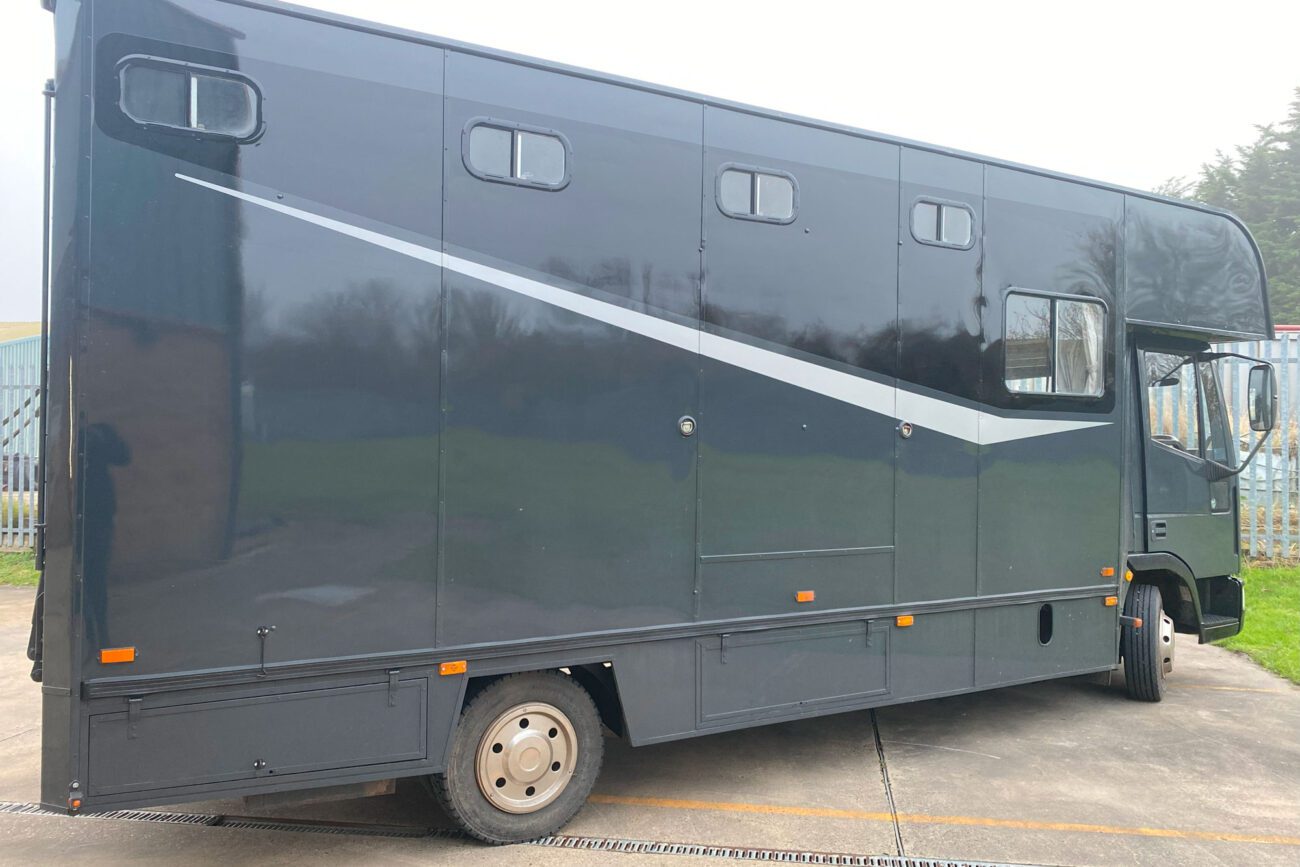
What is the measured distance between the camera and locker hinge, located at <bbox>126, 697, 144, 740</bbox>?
3273 millimetres

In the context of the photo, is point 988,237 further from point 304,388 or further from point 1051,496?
point 304,388

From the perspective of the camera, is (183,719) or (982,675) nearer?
(183,719)

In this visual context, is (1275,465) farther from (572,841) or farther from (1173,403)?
(572,841)

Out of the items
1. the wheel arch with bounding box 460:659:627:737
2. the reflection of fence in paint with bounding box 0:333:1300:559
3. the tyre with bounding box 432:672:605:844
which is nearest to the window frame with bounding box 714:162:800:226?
the wheel arch with bounding box 460:659:627:737

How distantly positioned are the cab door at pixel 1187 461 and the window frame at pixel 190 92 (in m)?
5.77

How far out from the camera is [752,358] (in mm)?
4543

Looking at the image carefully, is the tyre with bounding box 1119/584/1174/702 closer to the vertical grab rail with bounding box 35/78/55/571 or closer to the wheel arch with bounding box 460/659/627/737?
the wheel arch with bounding box 460/659/627/737

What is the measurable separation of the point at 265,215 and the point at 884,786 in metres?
4.25

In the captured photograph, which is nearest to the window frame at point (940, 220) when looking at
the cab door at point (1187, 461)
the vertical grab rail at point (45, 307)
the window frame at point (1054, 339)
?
the window frame at point (1054, 339)

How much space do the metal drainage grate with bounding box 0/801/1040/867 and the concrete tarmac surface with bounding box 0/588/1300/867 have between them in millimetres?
44

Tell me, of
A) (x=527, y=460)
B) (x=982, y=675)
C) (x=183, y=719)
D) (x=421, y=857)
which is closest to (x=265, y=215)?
(x=527, y=460)

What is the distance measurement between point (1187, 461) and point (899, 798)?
11.7ft

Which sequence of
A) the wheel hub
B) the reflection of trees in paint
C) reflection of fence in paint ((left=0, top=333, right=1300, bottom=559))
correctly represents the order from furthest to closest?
reflection of fence in paint ((left=0, top=333, right=1300, bottom=559)) → the wheel hub → the reflection of trees in paint

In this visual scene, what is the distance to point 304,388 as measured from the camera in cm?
355
